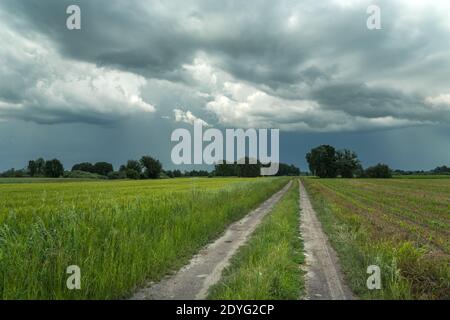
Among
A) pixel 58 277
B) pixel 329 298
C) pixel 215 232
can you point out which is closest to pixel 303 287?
pixel 329 298

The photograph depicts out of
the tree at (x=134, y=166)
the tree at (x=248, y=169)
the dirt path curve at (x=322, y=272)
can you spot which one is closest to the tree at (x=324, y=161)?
the tree at (x=248, y=169)

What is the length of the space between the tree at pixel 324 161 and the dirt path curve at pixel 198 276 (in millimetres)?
128657

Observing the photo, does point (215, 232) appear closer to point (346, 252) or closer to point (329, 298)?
point (346, 252)

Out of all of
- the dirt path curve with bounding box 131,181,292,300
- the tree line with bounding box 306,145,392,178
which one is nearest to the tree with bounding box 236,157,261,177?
the tree line with bounding box 306,145,392,178

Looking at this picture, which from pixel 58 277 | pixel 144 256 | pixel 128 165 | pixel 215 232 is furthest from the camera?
pixel 128 165

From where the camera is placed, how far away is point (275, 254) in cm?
824

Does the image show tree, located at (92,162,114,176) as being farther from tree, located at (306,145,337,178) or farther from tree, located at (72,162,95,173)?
tree, located at (306,145,337,178)

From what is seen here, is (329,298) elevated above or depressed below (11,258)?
below

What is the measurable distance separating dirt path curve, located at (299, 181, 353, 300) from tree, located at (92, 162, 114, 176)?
123 m

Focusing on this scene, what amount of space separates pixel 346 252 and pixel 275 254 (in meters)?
2.32

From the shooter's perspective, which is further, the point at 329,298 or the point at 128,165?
the point at 128,165

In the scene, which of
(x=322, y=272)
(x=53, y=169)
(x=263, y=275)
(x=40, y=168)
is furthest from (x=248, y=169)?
(x=263, y=275)

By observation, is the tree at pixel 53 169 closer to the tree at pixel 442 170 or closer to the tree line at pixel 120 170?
the tree line at pixel 120 170

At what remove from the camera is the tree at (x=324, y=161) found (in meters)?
135
